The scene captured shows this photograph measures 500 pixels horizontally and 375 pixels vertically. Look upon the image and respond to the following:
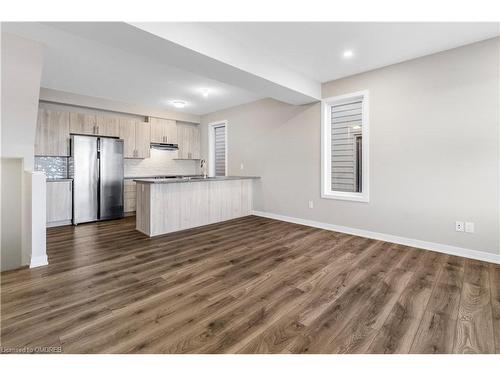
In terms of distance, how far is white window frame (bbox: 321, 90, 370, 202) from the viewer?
386 centimetres

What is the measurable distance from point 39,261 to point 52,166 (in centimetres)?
316

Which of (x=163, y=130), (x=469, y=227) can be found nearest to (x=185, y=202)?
(x=163, y=130)

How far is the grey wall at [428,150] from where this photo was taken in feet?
9.48

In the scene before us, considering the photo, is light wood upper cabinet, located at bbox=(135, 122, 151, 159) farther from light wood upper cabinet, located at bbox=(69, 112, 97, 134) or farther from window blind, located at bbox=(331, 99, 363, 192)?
window blind, located at bbox=(331, 99, 363, 192)

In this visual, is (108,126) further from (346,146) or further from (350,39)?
(346,146)

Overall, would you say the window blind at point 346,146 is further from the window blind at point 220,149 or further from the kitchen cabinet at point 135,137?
the kitchen cabinet at point 135,137

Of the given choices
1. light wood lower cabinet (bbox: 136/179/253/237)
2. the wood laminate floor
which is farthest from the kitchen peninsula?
the wood laminate floor

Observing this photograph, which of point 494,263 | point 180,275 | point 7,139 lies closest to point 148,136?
point 7,139

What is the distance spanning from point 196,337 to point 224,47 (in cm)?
296

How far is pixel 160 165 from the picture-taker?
6637 millimetres

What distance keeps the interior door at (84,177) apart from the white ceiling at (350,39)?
3835mm

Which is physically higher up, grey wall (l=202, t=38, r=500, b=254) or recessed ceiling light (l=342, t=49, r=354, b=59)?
recessed ceiling light (l=342, t=49, r=354, b=59)

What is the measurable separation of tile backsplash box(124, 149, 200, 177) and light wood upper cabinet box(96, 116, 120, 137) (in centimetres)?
80
